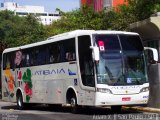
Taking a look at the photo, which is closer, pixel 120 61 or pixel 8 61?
pixel 120 61

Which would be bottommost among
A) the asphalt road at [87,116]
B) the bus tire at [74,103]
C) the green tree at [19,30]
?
the asphalt road at [87,116]

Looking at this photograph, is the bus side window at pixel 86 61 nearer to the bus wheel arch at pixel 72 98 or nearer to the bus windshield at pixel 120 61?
the bus windshield at pixel 120 61

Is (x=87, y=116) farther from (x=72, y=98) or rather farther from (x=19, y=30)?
(x=19, y=30)

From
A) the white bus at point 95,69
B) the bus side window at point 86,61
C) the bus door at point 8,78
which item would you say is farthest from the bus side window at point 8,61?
the bus side window at point 86,61

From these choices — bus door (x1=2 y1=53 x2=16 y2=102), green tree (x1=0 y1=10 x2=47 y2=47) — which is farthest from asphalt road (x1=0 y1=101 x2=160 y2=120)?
Result: green tree (x1=0 y1=10 x2=47 y2=47)

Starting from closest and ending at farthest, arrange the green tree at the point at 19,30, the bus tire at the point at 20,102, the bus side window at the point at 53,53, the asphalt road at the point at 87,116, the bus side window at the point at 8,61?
the asphalt road at the point at 87,116 < the bus side window at the point at 53,53 < the bus tire at the point at 20,102 < the bus side window at the point at 8,61 < the green tree at the point at 19,30

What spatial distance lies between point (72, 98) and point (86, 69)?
1970 millimetres

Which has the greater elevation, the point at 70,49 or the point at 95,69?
the point at 70,49

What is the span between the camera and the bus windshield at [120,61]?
58.7 feet

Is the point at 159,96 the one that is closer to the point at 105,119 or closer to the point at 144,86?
the point at 144,86

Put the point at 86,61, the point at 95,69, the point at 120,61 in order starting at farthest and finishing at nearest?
the point at 86,61 → the point at 120,61 → the point at 95,69

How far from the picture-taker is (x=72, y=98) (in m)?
20.1

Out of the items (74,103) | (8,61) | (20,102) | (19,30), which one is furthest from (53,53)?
(19,30)

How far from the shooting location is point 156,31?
818 inches
